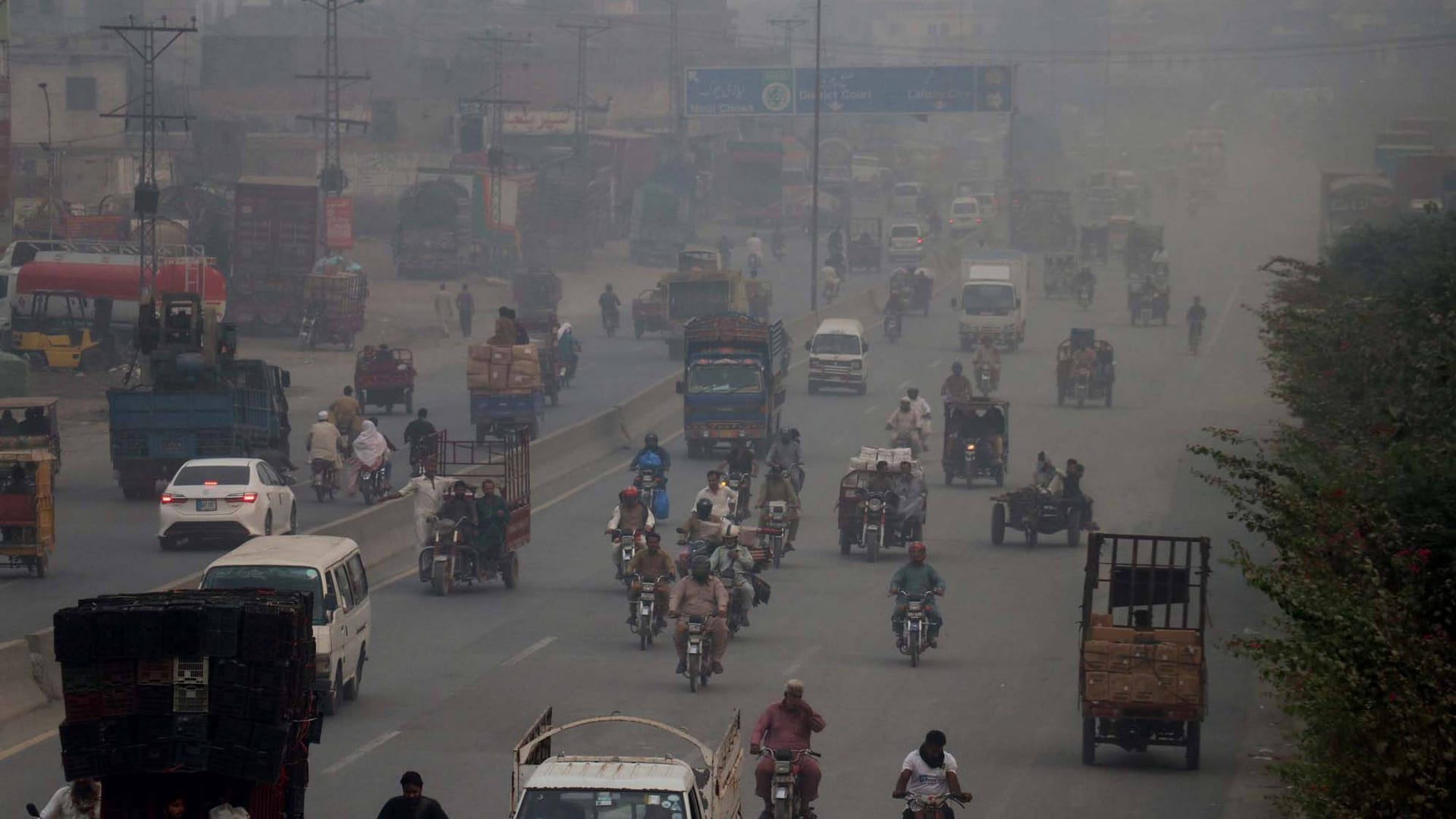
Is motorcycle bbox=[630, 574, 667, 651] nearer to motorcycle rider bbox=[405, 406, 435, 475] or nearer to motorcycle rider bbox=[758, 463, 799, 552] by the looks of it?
motorcycle rider bbox=[405, 406, 435, 475]

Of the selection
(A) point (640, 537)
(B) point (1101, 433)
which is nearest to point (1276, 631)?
(A) point (640, 537)

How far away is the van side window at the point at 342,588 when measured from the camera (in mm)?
19397

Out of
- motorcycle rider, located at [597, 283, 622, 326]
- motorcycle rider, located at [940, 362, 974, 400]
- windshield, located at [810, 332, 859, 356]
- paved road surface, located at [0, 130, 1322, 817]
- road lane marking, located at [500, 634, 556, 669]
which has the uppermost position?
motorcycle rider, located at [597, 283, 622, 326]

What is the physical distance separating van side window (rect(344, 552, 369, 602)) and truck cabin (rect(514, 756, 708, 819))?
8.74 metres

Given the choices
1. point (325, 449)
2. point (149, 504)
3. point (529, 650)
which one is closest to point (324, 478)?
point (325, 449)

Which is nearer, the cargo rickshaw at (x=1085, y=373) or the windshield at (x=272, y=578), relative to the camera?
the windshield at (x=272, y=578)

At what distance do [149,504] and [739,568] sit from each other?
14.6 meters

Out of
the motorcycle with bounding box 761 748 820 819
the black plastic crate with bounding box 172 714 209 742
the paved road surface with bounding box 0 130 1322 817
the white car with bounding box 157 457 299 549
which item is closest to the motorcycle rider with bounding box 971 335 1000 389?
the paved road surface with bounding box 0 130 1322 817

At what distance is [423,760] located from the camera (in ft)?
57.6

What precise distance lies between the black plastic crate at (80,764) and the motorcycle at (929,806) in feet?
18.5

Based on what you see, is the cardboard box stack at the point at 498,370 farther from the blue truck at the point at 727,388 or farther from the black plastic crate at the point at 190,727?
the black plastic crate at the point at 190,727

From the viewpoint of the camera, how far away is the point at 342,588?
19.6 metres

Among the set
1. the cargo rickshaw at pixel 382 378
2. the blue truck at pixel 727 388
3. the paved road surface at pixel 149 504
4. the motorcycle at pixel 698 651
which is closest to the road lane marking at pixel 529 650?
the motorcycle at pixel 698 651

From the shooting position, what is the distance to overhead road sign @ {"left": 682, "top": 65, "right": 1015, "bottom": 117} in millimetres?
93625
